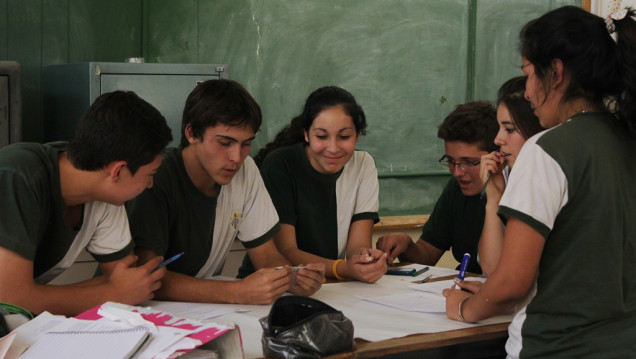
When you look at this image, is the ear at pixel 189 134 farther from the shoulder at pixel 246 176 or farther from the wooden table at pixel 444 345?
the wooden table at pixel 444 345

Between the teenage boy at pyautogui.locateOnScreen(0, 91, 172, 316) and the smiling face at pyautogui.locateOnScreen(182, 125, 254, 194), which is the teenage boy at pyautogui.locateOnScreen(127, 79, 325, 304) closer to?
the smiling face at pyautogui.locateOnScreen(182, 125, 254, 194)

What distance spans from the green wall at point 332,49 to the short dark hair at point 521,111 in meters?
2.11

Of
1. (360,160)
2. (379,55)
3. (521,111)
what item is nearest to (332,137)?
(360,160)

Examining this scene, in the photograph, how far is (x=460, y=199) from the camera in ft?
10.5

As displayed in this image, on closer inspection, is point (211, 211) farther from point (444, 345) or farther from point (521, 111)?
point (521, 111)

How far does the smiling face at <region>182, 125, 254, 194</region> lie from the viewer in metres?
2.50

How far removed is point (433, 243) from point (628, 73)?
1579 mm

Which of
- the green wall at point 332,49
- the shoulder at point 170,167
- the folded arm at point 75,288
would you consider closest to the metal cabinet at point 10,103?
the green wall at point 332,49

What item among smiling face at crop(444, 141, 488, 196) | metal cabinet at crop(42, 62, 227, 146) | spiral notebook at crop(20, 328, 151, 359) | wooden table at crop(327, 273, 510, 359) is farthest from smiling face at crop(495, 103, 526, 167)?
metal cabinet at crop(42, 62, 227, 146)

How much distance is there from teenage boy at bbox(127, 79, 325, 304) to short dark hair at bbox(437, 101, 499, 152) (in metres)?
0.82

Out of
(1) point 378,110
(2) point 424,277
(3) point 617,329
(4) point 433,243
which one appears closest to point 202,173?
(2) point 424,277

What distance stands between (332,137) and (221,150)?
62 centimetres

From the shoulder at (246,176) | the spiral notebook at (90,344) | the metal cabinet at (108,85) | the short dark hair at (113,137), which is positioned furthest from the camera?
the metal cabinet at (108,85)

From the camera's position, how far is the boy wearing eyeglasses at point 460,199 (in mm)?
3020
